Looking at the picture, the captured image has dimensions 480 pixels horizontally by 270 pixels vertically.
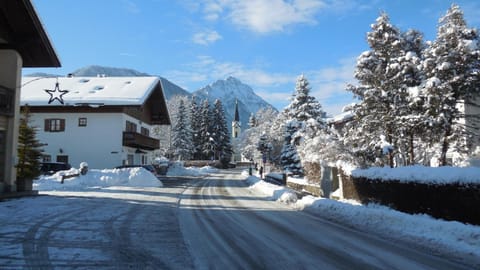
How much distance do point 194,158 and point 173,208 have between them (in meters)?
71.1

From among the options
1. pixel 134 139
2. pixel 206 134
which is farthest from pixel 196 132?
pixel 134 139

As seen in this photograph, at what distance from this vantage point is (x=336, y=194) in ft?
75.1

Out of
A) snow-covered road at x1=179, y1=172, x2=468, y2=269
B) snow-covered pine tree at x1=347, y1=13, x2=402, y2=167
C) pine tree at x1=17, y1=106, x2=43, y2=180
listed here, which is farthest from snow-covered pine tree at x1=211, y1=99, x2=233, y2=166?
snow-covered road at x1=179, y1=172, x2=468, y2=269

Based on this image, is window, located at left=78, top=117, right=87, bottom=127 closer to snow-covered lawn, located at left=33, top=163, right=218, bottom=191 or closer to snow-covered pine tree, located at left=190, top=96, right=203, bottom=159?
snow-covered lawn, located at left=33, top=163, right=218, bottom=191

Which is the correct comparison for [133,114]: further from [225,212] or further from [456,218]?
[456,218]

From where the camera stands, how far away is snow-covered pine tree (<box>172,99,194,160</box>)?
81.5m

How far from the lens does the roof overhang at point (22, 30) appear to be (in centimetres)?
1777

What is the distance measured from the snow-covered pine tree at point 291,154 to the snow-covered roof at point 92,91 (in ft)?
52.7

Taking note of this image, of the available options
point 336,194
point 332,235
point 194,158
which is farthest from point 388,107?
point 194,158

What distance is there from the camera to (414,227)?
410 inches

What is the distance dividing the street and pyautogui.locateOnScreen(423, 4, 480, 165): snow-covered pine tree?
12714mm

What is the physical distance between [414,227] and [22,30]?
1821cm

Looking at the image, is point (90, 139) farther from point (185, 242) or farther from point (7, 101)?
point (185, 242)

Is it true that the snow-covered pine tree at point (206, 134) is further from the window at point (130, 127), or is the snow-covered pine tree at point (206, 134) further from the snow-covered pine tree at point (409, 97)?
the snow-covered pine tree at point (409, 97)
